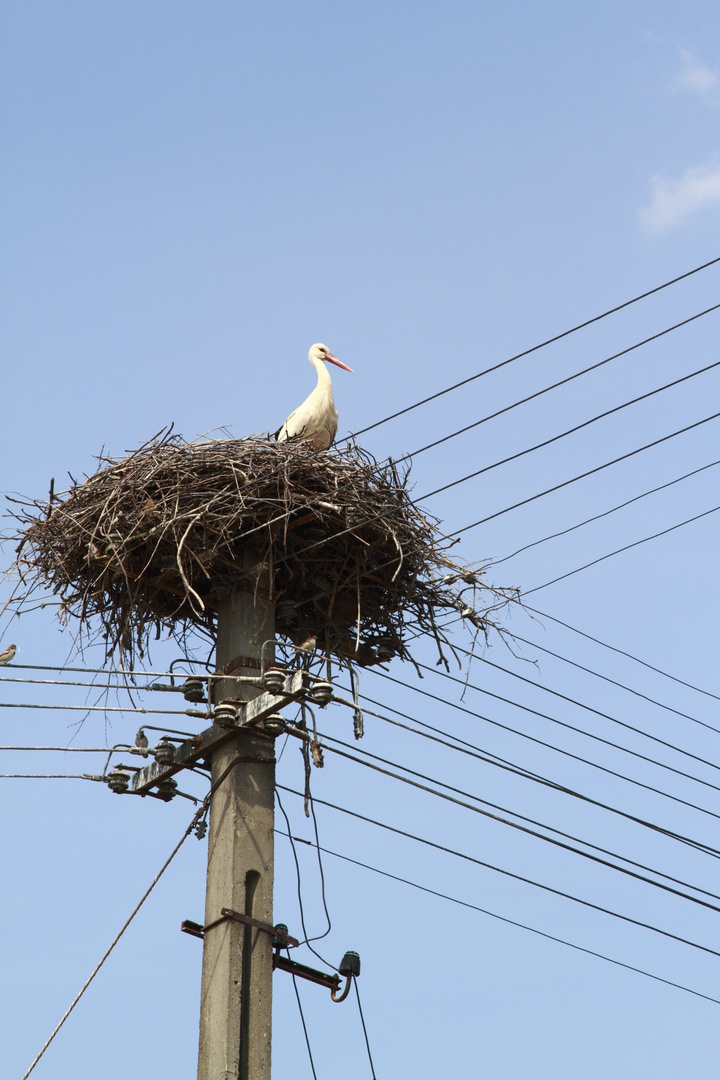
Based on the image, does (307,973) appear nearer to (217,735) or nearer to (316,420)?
(217,735)

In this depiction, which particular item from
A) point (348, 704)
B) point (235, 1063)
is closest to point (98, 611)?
point (348, 704)

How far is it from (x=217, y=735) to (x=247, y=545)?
1.16 metres

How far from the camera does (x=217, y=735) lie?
722 centimetres

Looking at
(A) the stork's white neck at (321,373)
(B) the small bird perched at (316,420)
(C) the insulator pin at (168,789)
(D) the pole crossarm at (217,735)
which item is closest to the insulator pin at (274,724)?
(D) the pole crossarm at (217,735)

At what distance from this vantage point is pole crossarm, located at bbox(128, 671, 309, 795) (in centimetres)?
680

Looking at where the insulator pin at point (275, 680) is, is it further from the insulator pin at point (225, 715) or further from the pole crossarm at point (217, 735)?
the insulator pin at point (225, 715)

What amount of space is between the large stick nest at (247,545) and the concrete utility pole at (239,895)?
567 mm

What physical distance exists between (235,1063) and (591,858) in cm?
212

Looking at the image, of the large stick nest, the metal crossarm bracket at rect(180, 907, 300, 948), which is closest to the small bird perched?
the large stick nest

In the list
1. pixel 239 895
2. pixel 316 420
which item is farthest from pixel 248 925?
pixel 316 420

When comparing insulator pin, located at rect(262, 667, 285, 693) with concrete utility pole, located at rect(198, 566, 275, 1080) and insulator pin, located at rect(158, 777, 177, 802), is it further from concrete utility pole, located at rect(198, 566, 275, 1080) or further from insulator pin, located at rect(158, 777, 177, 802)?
insulator pin, located at rect(158, 777, 177, 802)

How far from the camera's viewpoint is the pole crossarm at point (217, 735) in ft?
22.3

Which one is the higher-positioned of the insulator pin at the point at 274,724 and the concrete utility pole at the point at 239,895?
the insulator pin at the point at 274,724

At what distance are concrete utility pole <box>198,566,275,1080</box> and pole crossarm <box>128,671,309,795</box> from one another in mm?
62
